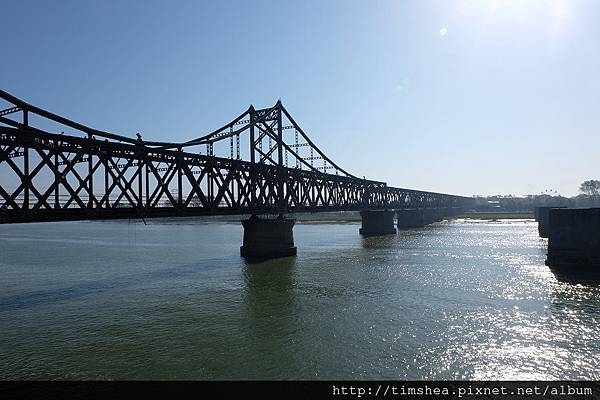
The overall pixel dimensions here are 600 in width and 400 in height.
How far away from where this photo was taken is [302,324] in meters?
20.1

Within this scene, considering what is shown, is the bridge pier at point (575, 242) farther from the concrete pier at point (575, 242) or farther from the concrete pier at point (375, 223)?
the concrete pier at point (375, 223)

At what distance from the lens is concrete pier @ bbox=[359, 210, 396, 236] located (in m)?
88.4

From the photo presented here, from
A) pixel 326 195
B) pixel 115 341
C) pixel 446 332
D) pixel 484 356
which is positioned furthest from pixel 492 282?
pixel 326 195

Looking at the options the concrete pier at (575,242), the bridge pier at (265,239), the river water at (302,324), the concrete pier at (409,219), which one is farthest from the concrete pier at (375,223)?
the concrete pier at (575,242)

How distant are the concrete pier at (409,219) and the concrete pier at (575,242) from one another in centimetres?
7444

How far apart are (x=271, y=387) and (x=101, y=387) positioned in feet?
17.5

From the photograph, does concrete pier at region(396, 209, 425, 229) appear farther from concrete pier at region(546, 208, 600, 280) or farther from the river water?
the river water

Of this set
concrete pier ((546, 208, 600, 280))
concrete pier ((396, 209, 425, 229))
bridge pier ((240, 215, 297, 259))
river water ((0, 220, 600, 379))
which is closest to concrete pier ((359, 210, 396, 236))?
concrete pier ((396, 209, 425, 229))

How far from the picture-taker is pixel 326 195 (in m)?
66.0

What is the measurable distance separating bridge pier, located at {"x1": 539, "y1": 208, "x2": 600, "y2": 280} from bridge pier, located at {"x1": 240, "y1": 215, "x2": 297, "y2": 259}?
90.3ft

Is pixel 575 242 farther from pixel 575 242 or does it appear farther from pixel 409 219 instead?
pixel 409 219

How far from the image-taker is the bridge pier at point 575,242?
112ft

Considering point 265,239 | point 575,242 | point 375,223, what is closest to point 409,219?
point 375,223

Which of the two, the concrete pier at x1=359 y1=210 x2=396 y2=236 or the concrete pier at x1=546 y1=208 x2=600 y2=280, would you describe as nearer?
the concrete pier at x1=546 y1=208 x2=600 y2=280
